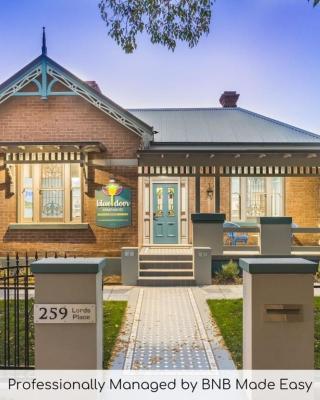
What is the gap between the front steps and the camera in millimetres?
11258

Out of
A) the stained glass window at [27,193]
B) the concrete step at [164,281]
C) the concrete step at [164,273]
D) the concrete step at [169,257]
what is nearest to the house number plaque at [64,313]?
the concrete step at [164,281]

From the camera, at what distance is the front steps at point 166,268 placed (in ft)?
36.9

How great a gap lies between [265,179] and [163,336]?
11301 mm

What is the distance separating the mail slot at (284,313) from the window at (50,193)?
30.7ft

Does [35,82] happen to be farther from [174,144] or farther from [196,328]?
[196,328]

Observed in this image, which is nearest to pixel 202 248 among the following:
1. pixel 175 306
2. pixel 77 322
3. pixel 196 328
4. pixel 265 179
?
Result: pixel 175 306

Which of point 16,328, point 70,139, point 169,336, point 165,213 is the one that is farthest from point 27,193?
point 16,328

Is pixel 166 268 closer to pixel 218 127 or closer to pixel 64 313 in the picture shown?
pixel 64 313

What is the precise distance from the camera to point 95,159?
1248 cm

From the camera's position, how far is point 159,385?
192 inches

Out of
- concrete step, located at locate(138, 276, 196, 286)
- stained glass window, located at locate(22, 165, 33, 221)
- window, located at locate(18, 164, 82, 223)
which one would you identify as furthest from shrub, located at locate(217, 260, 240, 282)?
stained glass window, located at locate(22, 165, 33, 221)

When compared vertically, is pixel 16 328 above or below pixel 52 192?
below

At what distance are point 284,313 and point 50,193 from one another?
1026 cm

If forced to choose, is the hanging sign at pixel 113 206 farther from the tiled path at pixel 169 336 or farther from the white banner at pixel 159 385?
the white banner at pixel 159 385
